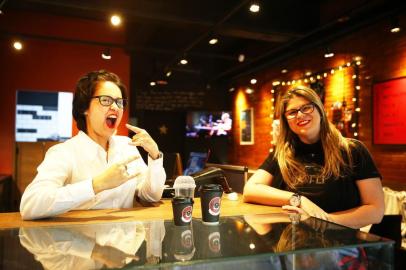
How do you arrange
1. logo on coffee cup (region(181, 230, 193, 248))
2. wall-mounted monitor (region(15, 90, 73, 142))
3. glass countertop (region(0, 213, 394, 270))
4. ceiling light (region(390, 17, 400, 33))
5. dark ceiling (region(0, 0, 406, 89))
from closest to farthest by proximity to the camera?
glass countertop (region(0, 213, 394, 270)) → logo on coffee cup (region(181, 230, 193, 248)) → ceiling light (region(390, 17, 400, 33)) → dark ceiling (region(0, 0, 406, 89)) → wall-mounted monitor (region(15, 90, 73, 142))

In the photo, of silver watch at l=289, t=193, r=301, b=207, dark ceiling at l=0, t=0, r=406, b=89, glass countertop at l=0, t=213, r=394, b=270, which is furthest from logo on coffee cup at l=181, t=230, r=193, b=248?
dark ceiling at l=0, t=0, r=406, b=89

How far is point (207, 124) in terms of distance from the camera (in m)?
8.33

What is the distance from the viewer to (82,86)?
1.83 metres

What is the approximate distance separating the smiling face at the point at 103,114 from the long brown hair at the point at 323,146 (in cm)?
96

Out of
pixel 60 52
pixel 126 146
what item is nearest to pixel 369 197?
pixel 126 146

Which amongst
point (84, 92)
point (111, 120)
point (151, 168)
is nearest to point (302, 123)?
point (151, 168)

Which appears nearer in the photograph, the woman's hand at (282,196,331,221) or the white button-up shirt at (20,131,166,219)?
the white button-up shirt at (20,131,166,219)

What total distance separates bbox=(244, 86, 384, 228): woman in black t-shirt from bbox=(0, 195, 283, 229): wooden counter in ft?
0.50

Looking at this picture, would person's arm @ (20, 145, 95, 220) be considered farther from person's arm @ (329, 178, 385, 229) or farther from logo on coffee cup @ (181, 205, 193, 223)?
person's arm @ (329, 178, 385, 229)

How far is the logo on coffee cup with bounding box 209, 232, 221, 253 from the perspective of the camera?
3.10 feet

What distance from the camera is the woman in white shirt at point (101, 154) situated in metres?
1.55

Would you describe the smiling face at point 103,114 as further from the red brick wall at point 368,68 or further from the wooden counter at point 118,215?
the red brick wall at point 368,68

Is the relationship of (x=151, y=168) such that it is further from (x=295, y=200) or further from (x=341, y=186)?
(x=341, y=186)

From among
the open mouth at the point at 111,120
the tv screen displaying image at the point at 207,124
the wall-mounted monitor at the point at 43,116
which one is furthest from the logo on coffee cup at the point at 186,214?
the tv screen displaying image at the point at 207,124
